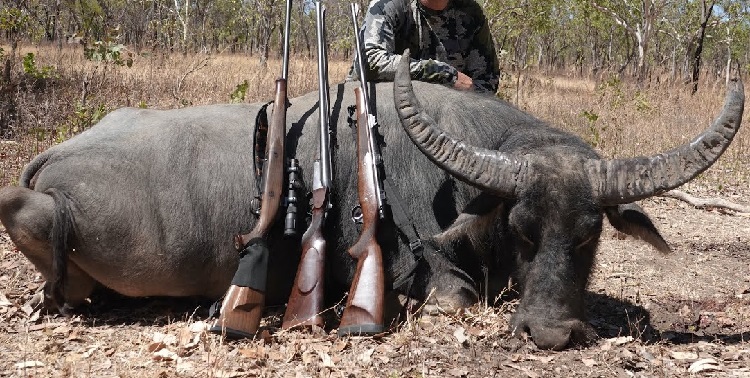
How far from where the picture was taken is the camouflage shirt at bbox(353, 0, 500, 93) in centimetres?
622

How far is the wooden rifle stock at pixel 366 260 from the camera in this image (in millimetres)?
4387

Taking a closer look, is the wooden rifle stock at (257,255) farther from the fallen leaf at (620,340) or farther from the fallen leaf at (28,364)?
the fallen leaf at (620,340)

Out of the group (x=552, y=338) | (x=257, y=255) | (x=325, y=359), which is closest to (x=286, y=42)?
(x=257, y=255)

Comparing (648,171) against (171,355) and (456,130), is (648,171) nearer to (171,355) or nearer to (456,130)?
(456,130)

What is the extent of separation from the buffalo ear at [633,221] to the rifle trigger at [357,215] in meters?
1.64

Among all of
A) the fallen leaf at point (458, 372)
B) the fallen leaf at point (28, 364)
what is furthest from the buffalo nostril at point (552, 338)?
the fallen leaf at point (28, 364)

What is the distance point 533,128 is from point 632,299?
5.53 ft

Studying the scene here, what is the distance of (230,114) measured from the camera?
5645mm

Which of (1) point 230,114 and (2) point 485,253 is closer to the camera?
(2) point 485,253

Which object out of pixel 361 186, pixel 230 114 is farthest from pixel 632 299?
pixel 230 114

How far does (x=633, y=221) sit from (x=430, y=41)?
3.21 m

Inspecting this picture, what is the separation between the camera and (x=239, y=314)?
14.3 ft

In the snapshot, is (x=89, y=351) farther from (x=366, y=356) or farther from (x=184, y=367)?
(x=366, y=356)

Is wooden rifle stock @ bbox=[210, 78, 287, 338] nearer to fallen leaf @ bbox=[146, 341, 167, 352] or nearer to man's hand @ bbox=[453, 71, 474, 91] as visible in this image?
fallen leaf @ bbox=[146, 341, 167, 352]
